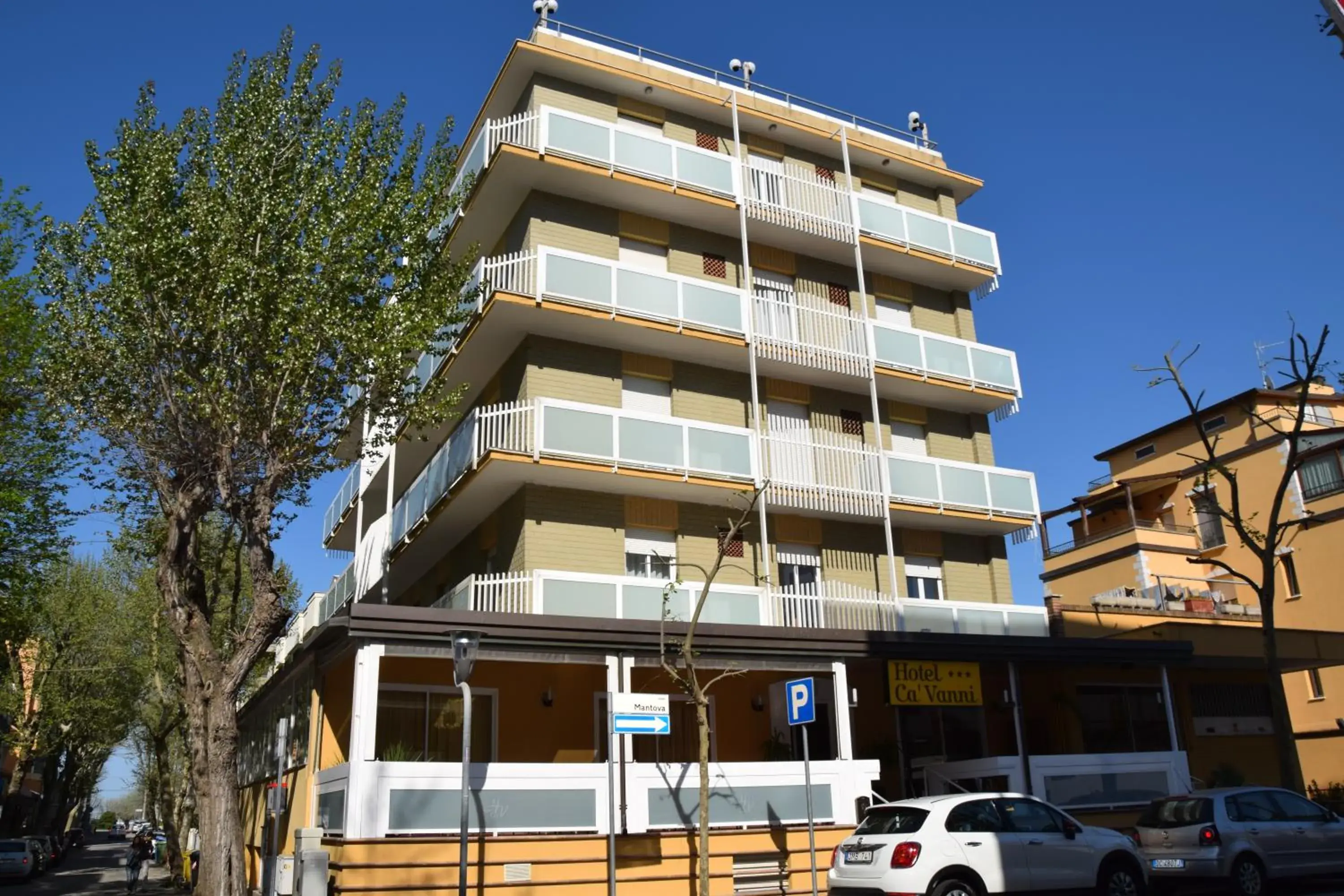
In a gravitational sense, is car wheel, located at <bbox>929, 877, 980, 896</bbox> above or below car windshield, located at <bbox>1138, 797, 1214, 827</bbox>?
below

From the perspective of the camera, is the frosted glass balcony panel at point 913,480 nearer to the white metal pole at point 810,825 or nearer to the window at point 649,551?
the window at point 649,551

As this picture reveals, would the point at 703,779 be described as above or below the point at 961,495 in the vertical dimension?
below

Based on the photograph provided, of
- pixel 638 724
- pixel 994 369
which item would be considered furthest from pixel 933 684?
pixel 994 369

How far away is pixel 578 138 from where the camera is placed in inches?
836

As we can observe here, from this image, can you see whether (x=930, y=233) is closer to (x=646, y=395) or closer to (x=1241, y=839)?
(x=646, y=395)

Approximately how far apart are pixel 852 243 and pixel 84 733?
4285 centimetres

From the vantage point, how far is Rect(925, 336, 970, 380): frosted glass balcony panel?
77.6 feet

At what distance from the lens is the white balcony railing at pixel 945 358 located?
23.2 m

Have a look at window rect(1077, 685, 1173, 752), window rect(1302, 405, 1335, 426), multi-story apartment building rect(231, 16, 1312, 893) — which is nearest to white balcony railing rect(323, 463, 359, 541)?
multi-story apartment building rect(231, 16, 1312, 893)

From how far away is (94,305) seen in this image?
18.1 metres

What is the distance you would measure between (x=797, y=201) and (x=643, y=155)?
13.1 ft

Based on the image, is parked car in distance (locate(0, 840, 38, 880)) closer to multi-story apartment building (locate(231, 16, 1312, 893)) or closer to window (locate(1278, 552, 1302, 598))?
multi-story apartment building (locate(231, 16, 1312, 893))

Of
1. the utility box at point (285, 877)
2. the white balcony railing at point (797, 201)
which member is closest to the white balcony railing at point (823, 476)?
the white balcony railing at point (797, 201)

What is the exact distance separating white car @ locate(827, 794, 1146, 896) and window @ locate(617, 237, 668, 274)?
12.9 metres
